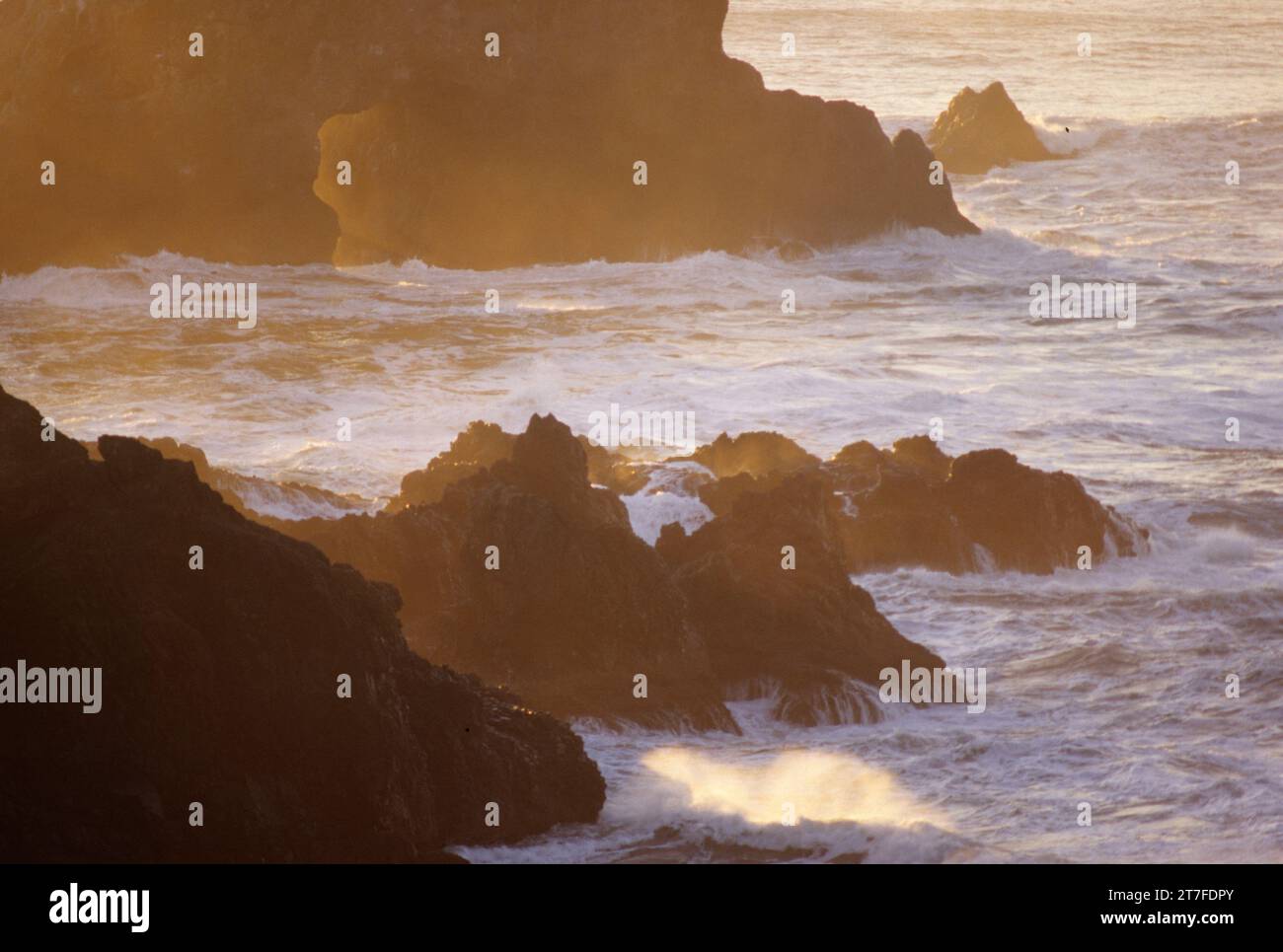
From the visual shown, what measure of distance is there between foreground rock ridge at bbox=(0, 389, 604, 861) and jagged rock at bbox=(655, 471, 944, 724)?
3.71 meters

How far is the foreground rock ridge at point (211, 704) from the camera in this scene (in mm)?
14609

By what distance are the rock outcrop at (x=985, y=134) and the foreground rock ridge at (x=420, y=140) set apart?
17606 mm

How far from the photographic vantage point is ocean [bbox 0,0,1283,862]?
18141mm

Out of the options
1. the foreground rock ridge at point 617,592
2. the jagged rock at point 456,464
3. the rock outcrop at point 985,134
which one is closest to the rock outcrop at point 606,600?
the foreground rock ridge at point 617,592

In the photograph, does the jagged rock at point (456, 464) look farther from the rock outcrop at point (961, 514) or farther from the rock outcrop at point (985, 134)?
the rock outcrop at point (985, 134)

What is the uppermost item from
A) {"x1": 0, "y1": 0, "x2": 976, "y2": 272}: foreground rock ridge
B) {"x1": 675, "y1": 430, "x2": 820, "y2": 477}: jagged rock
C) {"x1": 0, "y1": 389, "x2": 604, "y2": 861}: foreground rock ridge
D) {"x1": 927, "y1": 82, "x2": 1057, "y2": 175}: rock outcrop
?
{"x1": 927, "y1": 82, "x2": 1057, "y2": 175}: rock outcrop

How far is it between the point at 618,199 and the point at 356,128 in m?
7.49

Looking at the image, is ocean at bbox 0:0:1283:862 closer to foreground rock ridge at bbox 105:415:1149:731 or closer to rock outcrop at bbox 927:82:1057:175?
foreground rock ridge at bbox 105:415:1149:731

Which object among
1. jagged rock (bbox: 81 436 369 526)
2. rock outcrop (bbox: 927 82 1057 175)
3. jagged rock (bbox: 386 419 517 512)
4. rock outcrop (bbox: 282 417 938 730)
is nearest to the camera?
rock outcrop (bbox: 282 417 938 730)

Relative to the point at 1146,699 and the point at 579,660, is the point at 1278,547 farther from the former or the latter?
the point at 579,660

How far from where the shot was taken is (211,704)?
15297 mm

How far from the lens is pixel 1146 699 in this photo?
21.2m

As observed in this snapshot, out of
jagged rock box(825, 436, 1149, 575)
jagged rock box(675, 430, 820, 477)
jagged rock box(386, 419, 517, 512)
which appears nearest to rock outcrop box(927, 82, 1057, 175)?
jagged rock box(675, 430, 820, 477)
